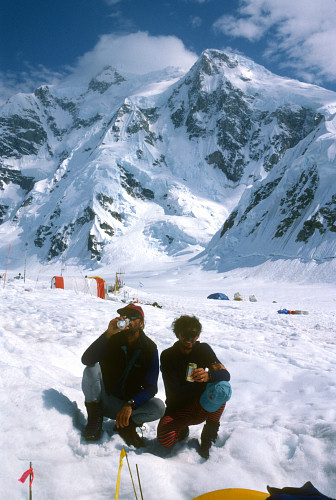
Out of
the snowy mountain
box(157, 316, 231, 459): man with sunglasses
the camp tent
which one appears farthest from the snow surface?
the snowy mountain

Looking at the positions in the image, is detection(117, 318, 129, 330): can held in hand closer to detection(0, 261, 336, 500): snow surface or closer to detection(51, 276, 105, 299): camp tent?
detection(0, 261, 336, 500): snow surface

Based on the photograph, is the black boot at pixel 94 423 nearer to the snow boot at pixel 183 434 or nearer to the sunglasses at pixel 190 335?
the snow boot at pixel 183 434

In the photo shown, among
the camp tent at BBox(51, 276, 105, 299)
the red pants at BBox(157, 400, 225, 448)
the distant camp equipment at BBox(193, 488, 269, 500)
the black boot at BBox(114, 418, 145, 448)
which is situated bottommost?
the camp tent at BBox(51, 276, 105, 299)

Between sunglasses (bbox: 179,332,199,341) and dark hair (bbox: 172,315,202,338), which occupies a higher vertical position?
dark hair (bbox: 172,315,202,338)

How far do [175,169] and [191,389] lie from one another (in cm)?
11852

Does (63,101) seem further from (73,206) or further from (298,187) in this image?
(298,187)

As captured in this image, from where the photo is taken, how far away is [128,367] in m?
3.31

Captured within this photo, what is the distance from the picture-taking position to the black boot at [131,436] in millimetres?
3010

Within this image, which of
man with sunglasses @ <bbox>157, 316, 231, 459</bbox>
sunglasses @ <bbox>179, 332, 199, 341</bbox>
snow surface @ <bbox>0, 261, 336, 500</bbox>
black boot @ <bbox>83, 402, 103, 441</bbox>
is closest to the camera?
snow surface @ <bbox>0, 261, 336, 500</bbox>

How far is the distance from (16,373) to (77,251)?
90.1 meters

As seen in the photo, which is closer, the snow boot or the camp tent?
the snow boot

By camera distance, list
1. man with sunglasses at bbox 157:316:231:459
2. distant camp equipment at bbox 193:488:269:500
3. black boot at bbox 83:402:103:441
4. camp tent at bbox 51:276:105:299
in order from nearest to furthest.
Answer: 1. distant camp equipment at bbox 193:488:269:500
2. black boot at bbox 83:402:103:441
3. man with sunglasses at bbox 157:316:231:459
4. camp tent at bbox 51:276:105:299

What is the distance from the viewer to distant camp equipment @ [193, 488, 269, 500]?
2136 mm

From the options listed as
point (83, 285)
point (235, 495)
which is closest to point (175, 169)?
point (83, 285)
